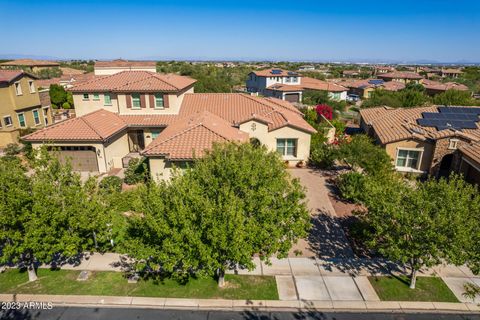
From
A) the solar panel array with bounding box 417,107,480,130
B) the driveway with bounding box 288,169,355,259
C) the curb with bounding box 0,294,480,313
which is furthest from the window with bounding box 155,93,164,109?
the solar panel array with bounding box 417,107,480,130

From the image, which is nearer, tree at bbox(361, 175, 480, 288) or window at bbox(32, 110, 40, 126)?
tree at bbox(361, 175, 480, 288)

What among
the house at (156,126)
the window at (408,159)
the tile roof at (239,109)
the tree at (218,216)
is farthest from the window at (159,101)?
the window at (408,159)

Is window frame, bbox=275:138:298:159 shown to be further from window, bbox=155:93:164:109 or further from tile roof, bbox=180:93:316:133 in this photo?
window, bbox=155:93:164:109

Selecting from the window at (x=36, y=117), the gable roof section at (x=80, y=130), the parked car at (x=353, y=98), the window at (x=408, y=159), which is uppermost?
the gable roof section at (x=80, y=130)

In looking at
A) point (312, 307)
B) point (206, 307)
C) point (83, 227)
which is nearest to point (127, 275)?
point (83, 227)

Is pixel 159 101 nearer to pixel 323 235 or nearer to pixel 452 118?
pixel 323 235

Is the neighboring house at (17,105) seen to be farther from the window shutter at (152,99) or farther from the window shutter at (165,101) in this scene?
the window shutter at (165,101)

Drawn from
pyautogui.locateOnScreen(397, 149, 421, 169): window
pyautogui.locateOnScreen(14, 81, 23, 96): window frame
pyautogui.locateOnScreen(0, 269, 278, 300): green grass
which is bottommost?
pyautogui.locateOnScreen(0, 269, 278, 300): green grass
